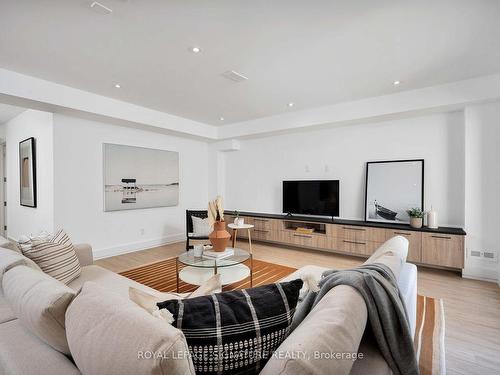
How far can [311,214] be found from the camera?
495cm

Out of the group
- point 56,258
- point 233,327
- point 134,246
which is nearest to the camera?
point 233,327

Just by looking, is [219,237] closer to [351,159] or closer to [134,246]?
[134,246]

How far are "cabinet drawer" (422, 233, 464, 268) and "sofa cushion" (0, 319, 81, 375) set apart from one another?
4.13m

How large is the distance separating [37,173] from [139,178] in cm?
156

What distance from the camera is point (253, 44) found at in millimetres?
2545

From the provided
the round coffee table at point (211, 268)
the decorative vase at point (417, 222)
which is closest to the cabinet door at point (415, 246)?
the decorative vase at point (417, 222)

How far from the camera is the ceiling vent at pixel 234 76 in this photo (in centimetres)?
317

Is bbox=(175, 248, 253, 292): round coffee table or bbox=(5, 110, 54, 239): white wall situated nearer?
bbox=(175, 248, 253, 292): round coffee table

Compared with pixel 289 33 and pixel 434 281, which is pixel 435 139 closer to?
pixel 434 281

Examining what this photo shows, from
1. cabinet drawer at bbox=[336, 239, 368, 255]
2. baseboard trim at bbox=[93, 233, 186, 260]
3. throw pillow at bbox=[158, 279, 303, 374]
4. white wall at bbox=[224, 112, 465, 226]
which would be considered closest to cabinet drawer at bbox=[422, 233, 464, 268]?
white wall at bbox=[224, 112, 465, 226]

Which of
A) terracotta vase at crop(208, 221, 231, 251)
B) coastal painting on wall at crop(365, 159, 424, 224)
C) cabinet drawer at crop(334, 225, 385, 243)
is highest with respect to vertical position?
coastal painting on wall at crop(365, 159, 424, 224)

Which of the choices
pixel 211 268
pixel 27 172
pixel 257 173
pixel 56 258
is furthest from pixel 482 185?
pixel 27 172

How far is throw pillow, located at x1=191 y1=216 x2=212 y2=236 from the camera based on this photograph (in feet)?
15.2

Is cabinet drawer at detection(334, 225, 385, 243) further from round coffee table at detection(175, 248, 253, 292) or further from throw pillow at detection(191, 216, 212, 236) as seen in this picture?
throw pillow at detection(191, 216, 212, 236)
